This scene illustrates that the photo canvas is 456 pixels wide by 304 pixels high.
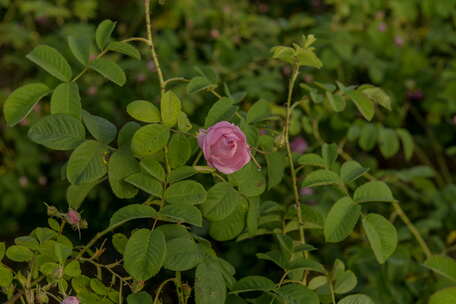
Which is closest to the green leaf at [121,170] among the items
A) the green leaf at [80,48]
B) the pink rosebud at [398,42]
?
the green leaf at [80,48]

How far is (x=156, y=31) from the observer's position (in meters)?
3.26

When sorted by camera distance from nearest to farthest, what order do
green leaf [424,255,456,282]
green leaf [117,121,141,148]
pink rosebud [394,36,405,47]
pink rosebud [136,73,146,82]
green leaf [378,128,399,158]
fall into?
green leaf [117,121,141,148]
green leaf [424,255,456,282]
green leaf [378,128,399,158]
pink rosebud [136,73,146,82]
pink rosebud [394,36,405,47]

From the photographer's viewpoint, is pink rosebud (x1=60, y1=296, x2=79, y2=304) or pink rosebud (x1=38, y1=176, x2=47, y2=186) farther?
pink rosebud (x1=38, y1=176, x2=47, y2=186)

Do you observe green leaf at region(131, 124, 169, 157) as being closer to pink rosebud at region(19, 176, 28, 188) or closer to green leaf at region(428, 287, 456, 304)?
green leaf at region(428, 287, 456, 304)

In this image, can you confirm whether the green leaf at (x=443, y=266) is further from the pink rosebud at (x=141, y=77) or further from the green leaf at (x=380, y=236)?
the pink rosebud at (x=141, y=77)

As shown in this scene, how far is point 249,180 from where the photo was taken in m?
1.30

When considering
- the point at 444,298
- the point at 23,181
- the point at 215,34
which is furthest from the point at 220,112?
the point at 23,181

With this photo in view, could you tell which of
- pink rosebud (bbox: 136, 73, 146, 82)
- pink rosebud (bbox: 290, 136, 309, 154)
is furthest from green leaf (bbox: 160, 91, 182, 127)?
pink rosebud (bbox: 136, 73, 146, 82)

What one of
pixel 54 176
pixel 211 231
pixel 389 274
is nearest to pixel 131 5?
pixel 54 176

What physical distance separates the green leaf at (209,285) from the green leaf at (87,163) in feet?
0.82

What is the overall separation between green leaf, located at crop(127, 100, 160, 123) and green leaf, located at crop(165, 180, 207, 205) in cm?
13

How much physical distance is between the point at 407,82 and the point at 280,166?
1471mm

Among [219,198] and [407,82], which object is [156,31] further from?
[219,198]

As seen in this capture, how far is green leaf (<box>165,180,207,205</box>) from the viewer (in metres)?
1.19
